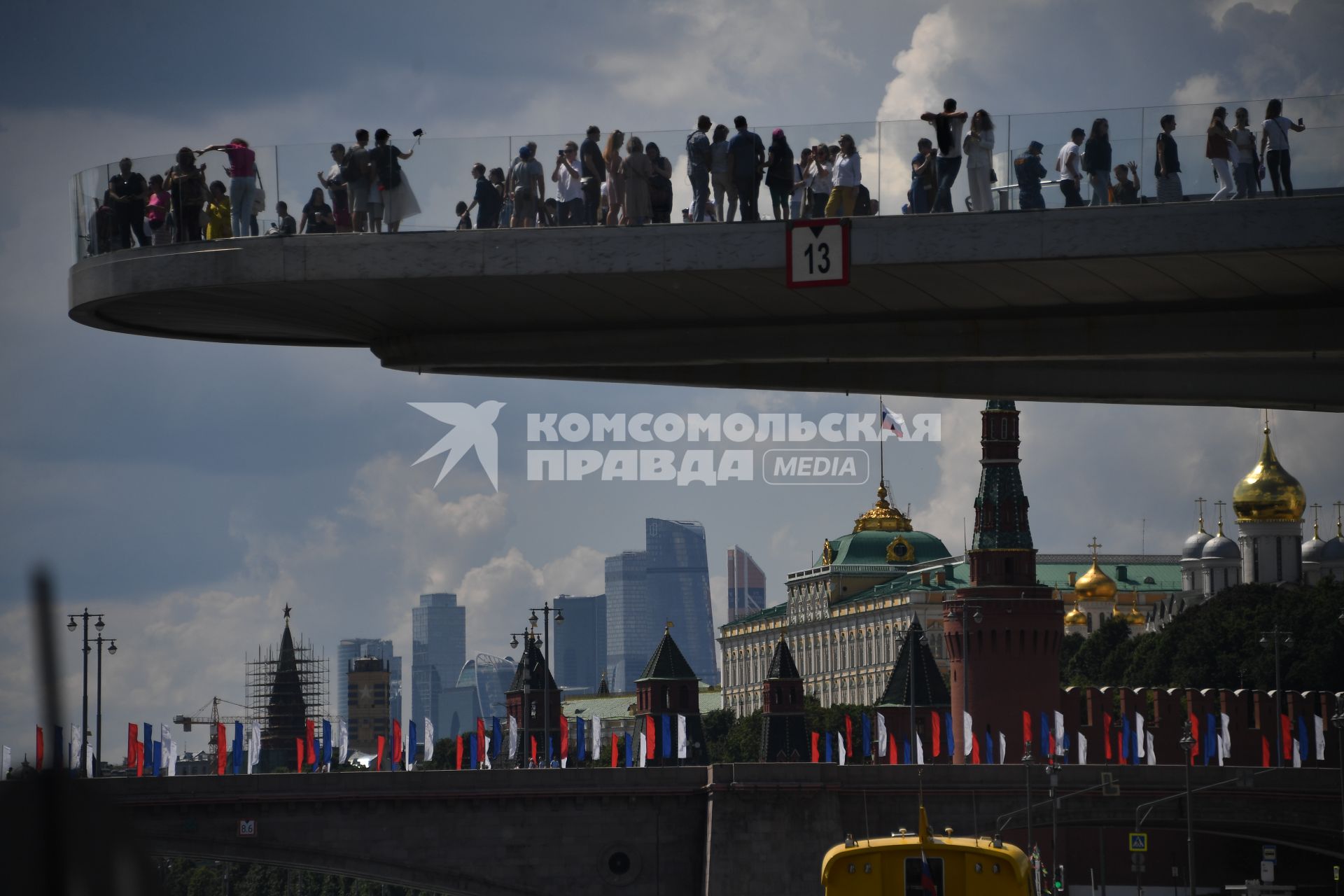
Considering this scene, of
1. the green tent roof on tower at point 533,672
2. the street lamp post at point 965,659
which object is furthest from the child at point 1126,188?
the green tent roof on tower at point 533,672

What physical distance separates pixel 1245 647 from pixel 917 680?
20183mm

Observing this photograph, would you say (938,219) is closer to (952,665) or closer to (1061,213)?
(1061,213)

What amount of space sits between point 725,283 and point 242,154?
8.09 m

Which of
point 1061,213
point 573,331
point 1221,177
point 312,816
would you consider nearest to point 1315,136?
point 1221,177

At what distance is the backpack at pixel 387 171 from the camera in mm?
33719

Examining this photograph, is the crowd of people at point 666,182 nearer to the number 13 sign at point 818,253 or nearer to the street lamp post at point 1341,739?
the number 13 sign at point 818,253

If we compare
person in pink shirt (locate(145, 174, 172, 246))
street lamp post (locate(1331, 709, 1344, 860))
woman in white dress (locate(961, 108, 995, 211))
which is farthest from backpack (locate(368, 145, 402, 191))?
street lamp post (locate(1331, 709, 1344, 860))

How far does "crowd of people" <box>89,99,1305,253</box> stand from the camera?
101 ft

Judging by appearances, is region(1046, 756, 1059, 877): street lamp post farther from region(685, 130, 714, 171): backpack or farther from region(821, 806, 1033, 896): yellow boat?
region(821, 806, 1033, 896): yellow boat

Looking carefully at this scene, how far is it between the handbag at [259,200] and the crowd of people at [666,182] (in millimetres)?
23

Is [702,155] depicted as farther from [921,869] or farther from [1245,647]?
[1245,647]

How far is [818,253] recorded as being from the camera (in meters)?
31.8

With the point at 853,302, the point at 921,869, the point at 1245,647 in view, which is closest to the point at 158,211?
the point at 853,302

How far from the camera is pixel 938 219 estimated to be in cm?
3130
